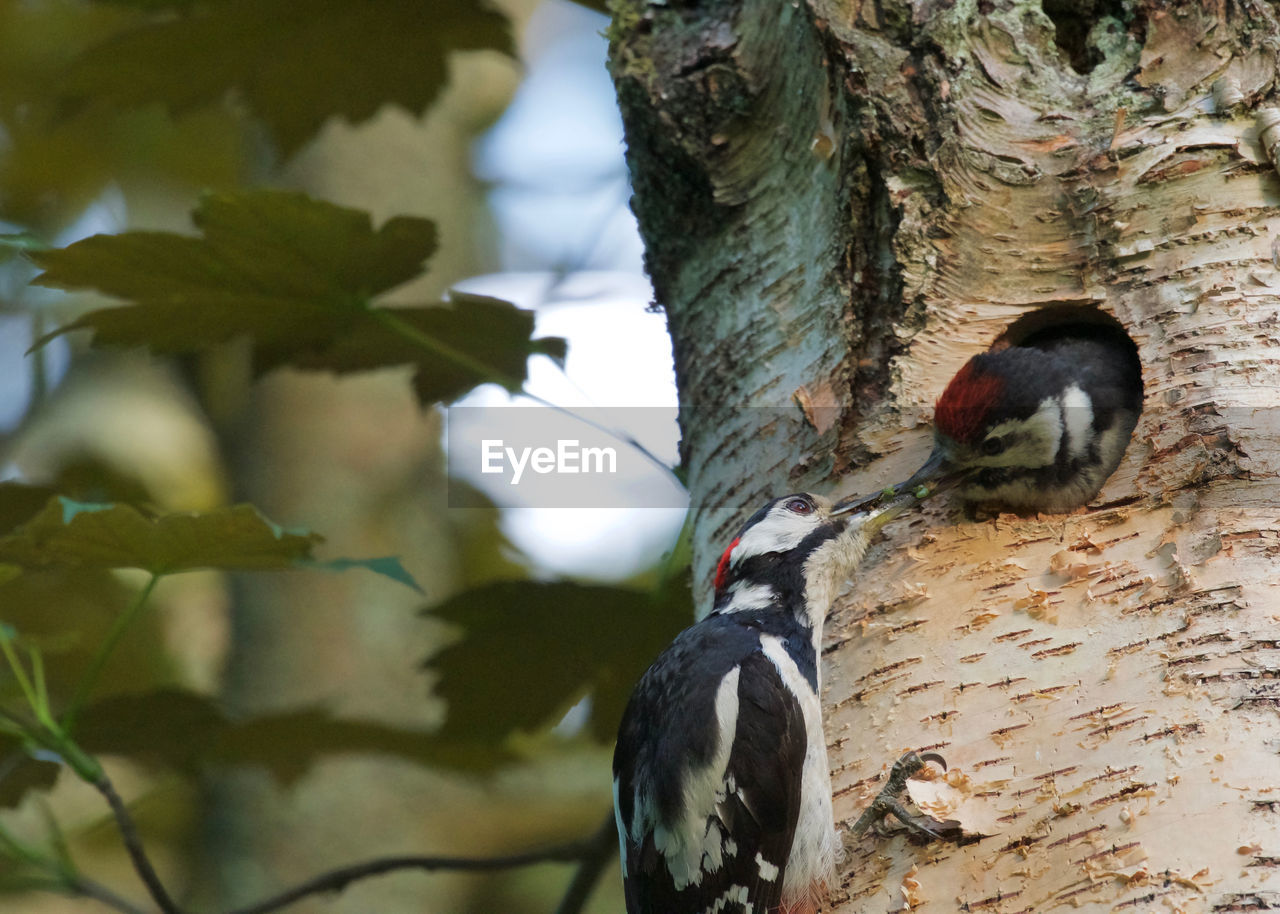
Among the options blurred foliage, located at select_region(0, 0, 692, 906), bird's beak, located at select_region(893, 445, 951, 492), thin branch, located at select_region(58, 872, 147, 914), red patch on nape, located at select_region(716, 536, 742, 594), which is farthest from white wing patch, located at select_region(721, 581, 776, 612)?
thin branch, located at select_region(58, 872, 147, 914)

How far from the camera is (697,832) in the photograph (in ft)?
7.18

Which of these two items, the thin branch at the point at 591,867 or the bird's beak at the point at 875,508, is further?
the thin branch at the point at 591,867

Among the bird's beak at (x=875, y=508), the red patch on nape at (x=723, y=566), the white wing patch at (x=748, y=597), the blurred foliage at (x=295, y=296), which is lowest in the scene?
the white wing patch at (x=748, y=597)

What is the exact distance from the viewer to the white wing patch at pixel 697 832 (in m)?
2.18

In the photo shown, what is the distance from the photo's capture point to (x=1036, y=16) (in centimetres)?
241

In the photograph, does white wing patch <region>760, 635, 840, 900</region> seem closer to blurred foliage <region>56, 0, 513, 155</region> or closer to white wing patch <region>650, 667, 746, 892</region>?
white wing patch <region>650, 667, 746, 892</region>

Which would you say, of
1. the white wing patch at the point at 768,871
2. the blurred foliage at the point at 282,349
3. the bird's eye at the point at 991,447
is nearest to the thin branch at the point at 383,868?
the blurred foliage at the point at 282,349

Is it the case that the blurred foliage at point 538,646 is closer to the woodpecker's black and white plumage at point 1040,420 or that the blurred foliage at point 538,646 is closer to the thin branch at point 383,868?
the thin branch at point 383,868

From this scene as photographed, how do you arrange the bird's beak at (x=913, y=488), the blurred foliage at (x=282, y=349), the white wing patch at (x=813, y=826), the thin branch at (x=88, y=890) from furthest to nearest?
the thin branch at (x=88, y=890) → the blurred foliage at (x=282, y=349) → the bird's beak at (x=913, y=488) → the white wing patch at (x=813, y=826)

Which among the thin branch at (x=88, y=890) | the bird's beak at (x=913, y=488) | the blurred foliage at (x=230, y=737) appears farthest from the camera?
the blurred foliage at (x=230, y=737)

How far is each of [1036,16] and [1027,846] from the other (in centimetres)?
153

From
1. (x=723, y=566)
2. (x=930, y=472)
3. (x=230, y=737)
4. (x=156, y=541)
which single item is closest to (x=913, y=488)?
(x=930, y=472)

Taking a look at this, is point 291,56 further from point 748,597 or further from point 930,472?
point 930,472

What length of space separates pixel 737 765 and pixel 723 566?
0.47 m
